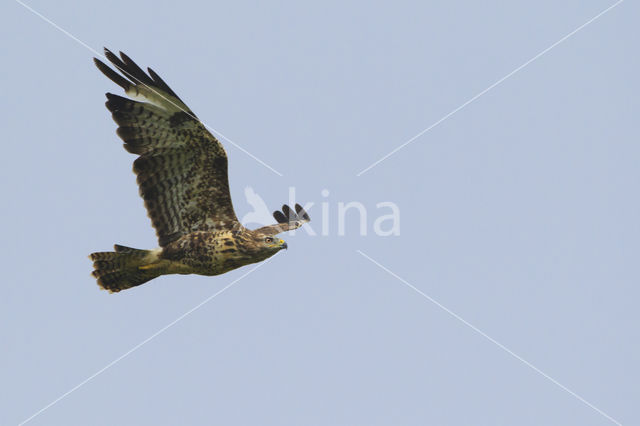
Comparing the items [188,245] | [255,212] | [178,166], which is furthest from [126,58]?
[255,212]

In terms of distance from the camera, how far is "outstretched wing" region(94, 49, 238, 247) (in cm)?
1455

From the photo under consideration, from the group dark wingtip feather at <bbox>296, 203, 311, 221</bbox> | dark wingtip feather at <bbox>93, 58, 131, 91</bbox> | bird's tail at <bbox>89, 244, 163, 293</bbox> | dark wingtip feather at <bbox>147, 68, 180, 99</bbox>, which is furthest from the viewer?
dark wingtip feather at <bbox>296, 203, 311, 221</bbox>

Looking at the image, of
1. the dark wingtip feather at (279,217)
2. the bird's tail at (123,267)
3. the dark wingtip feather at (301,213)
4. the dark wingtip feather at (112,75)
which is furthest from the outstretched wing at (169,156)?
the dark wingtip feather at (279,217)

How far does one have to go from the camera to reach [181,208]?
15.0m

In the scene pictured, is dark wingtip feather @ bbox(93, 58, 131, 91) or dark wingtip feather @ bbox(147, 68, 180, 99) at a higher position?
dark wingtip feather @ bbox(93, 58, 131, 91)

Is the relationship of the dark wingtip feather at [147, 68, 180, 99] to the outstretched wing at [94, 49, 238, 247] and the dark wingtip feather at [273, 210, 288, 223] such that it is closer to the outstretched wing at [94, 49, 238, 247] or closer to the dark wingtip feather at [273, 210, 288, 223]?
the outstretched wing at [94, 49, 238, 247]

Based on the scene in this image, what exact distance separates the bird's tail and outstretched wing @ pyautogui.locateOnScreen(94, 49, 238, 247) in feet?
0.97

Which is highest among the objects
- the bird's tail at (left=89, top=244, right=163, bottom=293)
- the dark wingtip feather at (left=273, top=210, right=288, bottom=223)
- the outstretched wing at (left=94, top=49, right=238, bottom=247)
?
the outstretched wing at (left=94, top=49, right=238, bottom=247)

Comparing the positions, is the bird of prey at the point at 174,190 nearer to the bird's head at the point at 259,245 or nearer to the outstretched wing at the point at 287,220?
the bird's head at the point at 259,245

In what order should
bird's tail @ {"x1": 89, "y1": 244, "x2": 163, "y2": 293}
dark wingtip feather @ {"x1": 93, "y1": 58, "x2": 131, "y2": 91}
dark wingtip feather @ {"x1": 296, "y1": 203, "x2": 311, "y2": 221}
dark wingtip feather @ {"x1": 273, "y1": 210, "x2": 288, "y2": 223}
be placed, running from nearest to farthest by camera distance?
dark wingtip feather @ {"x1": 93, "y1": 58, "x2": 131, "y2": 91} → bird's tail @ {"x1": 89, "y1": 244, "x2": 163, "y2": 293} → dark wingtip feather @ {"x1": 296, "y1": 203, "x2": 311, "y2": 221} → dark wingtip feather @ {"x1": 273, "y1": 210, "x2": 288, "y2": 223}

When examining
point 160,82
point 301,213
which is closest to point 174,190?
point 160,82

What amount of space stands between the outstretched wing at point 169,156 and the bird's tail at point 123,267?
0.97 ft

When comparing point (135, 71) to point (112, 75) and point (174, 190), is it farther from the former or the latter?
point (174, 190)

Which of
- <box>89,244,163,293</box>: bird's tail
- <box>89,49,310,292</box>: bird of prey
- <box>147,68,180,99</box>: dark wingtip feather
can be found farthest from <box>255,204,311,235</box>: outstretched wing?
<box>147,68,180,99</box>: dark wingtip feather
